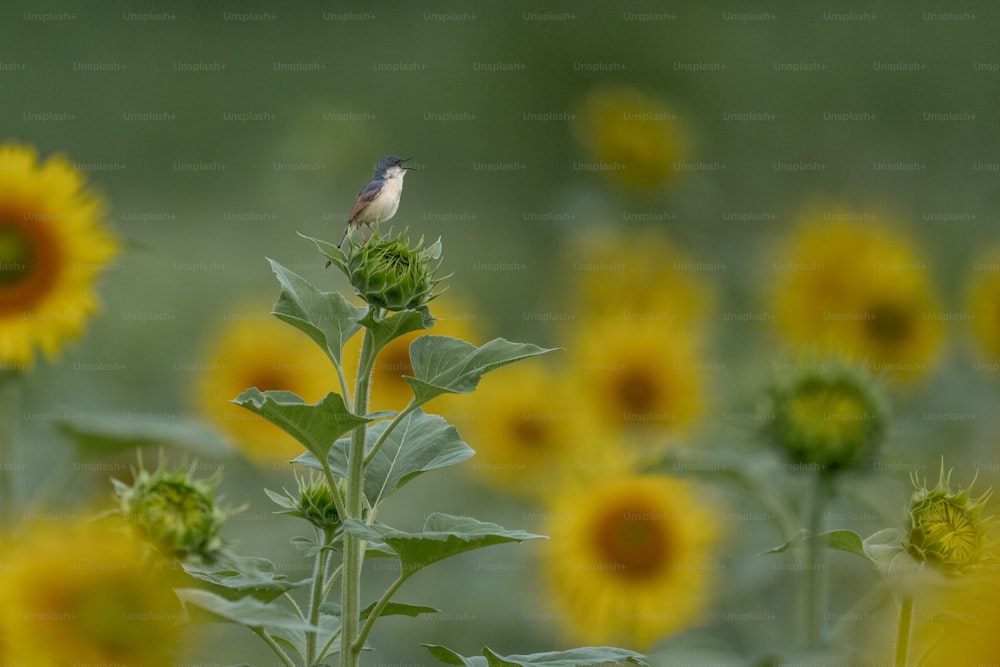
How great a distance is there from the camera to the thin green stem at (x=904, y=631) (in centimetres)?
78

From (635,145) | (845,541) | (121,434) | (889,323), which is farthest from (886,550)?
(635,145)

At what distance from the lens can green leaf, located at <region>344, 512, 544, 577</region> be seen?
2.03 feet

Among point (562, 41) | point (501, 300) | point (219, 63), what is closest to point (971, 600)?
point (501, 300)

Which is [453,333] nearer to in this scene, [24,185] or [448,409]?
[448,409]

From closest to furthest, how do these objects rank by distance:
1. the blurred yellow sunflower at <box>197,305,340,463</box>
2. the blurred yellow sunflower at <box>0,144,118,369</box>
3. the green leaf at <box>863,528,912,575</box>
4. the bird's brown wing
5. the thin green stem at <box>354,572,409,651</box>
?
the thin green stem at <box>354,572,409,651</box>, the green leaf at <box>863,528,912,575</box>, the bird's brown wing, the blurred yellow sunflower at <box>0,144,118,369</box>, the blurred yellow sunflower at <box>197,305,340,463</box>

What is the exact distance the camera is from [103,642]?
63 centimetres

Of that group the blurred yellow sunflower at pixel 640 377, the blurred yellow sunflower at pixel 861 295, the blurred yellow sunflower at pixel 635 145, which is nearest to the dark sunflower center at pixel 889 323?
the blurred yellow sunflower at pixel 861 295

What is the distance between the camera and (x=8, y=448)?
118 cm

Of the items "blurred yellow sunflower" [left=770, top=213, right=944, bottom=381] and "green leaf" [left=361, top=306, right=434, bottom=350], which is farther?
"blurred yellow sunflower" [left=770, top=213, right=944, bottom=381]

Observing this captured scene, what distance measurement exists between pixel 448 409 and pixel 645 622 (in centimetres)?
57

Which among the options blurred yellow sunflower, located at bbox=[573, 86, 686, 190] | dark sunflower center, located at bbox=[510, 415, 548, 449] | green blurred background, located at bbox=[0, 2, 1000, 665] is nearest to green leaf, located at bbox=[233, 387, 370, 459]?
green blurred background, located at bbox=[0, 2, 1000, 665]

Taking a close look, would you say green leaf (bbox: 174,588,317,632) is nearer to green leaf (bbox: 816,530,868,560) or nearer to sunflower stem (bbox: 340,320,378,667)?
sunflower stem (bbox: 340,320,378,667)

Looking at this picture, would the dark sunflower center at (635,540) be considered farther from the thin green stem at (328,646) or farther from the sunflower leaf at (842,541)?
the thin green stem at (328,646)

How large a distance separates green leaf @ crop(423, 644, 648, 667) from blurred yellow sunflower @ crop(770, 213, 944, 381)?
122cm
